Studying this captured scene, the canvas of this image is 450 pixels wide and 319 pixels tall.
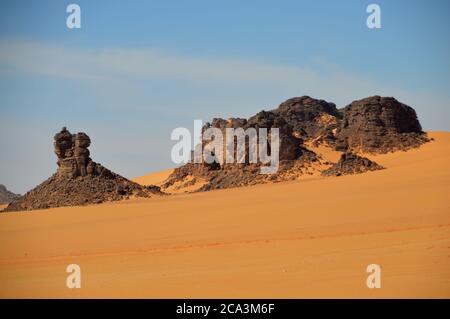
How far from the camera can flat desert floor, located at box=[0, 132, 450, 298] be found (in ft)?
45.5

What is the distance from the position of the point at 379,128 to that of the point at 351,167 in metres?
11.3

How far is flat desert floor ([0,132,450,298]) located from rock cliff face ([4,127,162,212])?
2619 mm

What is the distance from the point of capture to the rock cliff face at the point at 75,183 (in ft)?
121

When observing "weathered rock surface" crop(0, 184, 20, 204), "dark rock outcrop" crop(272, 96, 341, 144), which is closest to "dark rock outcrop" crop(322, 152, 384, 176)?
"dark rock outcrop" crop(272, 96, 341, 144)

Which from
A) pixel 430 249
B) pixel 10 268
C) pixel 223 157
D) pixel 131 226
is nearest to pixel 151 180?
pixel 223 157

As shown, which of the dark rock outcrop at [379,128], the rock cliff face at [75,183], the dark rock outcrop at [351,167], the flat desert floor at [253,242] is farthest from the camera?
the dark rock outcrop at [379,128]

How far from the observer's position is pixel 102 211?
3175 centimetres

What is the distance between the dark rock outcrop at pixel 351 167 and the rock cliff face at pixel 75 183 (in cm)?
1091

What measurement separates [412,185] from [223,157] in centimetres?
1951

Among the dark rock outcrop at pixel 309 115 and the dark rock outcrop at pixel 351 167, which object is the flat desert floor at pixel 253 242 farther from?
the dark rock outcrop at pixel 309 115

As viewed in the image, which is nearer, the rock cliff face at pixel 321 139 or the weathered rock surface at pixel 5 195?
the rock cliff face at pixel 321 139

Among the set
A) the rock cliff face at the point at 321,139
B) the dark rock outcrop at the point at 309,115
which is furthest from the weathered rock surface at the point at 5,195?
the dark rock outcrop at the point at 309,115

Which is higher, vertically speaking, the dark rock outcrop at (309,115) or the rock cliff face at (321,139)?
the dark rock outcrop at (309,115)

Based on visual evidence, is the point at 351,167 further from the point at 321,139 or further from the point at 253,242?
the point at 253,242
